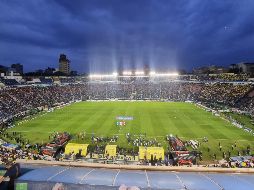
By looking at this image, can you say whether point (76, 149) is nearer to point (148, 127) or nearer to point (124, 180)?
point (148, 127)

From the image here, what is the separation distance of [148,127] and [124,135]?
24.1ft

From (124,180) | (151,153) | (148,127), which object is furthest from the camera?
(148,127)

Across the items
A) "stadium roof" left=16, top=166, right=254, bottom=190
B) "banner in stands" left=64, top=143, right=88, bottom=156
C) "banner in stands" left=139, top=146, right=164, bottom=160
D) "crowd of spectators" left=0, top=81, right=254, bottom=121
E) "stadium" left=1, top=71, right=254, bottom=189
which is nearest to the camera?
"stadium roof" left=16, top=166, right=254, bottom=190

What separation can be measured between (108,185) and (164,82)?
12195cm

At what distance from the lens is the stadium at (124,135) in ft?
93.4

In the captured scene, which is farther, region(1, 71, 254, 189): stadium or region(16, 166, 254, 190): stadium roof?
region(1, 71, 254, 189): stadium

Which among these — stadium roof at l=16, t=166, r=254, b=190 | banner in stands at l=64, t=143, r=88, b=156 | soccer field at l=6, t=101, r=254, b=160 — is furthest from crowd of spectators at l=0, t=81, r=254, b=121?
stadium roof at l=16, t=166, r=254, b=190

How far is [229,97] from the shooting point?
86688mm

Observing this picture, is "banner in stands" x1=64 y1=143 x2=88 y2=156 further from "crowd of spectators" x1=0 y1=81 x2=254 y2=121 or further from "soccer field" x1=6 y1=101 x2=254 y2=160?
"crowd of spectators" x1=0 y1=81 x2=254 y2=121

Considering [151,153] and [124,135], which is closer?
[151,153]

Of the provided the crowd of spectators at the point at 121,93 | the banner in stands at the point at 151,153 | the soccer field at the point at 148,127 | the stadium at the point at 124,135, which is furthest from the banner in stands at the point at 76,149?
the crowd of spectators at the point at 121,93

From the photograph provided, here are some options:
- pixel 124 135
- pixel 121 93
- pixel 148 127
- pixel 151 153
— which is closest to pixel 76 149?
pixel 151 153

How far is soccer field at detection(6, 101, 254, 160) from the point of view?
4241cm

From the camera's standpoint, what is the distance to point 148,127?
165 feet
